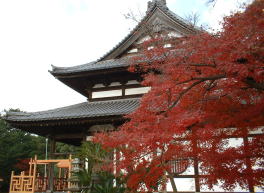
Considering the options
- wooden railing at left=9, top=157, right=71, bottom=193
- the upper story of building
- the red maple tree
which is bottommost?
wooden railing at left=9, top=157, right=71, bottom=193

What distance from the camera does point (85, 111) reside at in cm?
1121

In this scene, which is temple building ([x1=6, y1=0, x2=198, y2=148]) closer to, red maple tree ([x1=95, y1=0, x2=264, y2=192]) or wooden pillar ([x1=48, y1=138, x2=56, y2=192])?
wooden pillar ([x1=48, y1=138, x2=56, y2=192])

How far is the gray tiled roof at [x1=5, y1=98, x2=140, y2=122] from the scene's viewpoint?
33.5 feet

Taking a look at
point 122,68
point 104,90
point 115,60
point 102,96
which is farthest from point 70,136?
point 115,60

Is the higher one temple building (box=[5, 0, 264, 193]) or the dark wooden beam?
temple building (box=[5, 0, 264, 193])

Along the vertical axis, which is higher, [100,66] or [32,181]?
[100,66]

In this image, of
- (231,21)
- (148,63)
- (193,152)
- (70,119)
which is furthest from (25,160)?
(231,21)

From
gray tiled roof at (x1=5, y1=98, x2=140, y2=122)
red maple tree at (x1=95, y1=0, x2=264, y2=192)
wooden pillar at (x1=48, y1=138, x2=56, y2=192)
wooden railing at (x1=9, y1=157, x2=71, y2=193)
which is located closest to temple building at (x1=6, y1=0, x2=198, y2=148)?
gray tiled roof at (x1=5, y1=98, x2=140, y2=122)

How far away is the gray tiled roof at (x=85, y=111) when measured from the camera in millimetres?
10219

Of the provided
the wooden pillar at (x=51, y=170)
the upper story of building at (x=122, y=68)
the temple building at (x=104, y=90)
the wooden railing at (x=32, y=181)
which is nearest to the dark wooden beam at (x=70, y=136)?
the temple building at (x=104, y=90)

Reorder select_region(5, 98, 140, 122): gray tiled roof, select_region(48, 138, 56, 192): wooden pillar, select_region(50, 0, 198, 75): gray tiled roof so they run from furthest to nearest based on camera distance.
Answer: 1. select_region(50, 0, 198, 75): gray tiled roof
2. select_region(48, 138, 56, 192): wooden pillar
3. select_region(5, 98, 140, 122): gray tiled roof

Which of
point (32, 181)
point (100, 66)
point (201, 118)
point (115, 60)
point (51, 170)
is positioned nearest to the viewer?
point (201, 118)

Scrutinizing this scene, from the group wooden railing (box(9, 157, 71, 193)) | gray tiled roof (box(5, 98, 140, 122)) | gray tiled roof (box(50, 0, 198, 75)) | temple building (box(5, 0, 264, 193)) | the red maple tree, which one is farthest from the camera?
gray tiled roof (box(50, 0, 198, 75))

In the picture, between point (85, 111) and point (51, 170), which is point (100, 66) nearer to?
point (85, 111)
